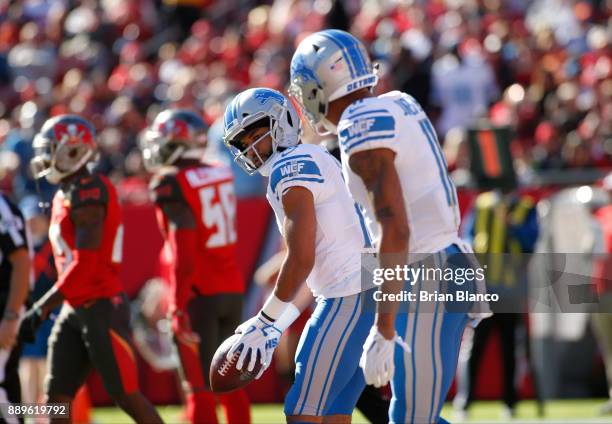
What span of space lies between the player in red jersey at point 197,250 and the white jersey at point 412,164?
2814 mm

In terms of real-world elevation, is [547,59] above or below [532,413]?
above

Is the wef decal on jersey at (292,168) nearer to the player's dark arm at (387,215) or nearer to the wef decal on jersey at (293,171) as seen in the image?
the wef decal on jersey at (293,171)

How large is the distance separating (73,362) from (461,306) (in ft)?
9.90

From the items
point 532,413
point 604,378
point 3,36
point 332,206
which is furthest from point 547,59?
point 332,206

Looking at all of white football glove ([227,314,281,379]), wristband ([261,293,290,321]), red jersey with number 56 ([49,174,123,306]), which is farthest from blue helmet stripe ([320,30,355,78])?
red jersey with number 56 ([49,174,123,306])

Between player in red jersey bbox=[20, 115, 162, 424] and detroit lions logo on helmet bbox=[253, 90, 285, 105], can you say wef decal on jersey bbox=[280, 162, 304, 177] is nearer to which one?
detroit lions logo on helmet bbox=[253, 90, 285, 105]

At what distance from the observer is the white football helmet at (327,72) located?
5.59 m

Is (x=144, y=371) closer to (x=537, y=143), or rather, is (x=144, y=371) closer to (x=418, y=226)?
(x=537, y=143)

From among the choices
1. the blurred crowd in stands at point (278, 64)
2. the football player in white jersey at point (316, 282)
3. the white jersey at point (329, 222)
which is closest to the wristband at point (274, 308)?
the football player in white jersey at point (316, 282)

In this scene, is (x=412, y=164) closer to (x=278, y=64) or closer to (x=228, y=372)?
(x=228, y=372)

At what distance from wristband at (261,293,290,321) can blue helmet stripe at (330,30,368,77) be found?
41.7 inches

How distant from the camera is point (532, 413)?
37.4ft

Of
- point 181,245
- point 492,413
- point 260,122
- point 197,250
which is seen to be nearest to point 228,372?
point 260,122

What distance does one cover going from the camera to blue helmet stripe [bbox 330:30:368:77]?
221 inches
